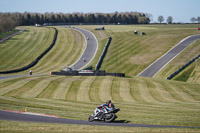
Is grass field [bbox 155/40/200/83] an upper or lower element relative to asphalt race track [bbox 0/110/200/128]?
lower

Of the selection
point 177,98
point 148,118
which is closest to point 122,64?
point 177,98

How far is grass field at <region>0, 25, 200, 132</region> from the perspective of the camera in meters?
26.7

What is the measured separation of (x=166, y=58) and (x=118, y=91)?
4300 cm

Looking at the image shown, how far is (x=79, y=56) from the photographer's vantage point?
100m

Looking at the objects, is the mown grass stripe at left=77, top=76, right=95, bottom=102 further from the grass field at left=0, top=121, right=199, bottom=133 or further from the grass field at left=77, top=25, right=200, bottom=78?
the grass field at left=77, top=25, right=200, bottom=78

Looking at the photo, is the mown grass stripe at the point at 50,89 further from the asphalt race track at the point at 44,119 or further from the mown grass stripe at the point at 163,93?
the mown grass stripe at the point at 163,93

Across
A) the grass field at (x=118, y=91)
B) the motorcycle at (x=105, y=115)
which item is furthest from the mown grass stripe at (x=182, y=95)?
the motorcycle at (x=105, y=115)

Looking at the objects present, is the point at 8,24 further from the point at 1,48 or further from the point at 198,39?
the point at 198,39

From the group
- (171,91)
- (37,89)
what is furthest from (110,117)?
(171,91)

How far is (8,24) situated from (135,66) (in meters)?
93.3

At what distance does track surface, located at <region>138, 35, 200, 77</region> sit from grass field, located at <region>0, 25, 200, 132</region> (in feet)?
6.84

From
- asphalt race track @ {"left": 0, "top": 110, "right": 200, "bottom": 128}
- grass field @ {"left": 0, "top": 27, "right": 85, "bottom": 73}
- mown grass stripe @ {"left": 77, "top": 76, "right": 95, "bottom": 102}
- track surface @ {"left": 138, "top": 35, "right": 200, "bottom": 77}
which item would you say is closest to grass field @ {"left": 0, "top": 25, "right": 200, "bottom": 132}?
mown grass stripe @ {"left": 77, "top": 76, "right": 95, "bottom": 102}

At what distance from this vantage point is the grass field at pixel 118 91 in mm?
26703

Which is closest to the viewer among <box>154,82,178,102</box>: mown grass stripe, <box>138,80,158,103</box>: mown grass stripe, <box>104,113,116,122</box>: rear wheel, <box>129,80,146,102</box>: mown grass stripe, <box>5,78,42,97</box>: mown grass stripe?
<box>104,113,116,122</box>: rear wheel
